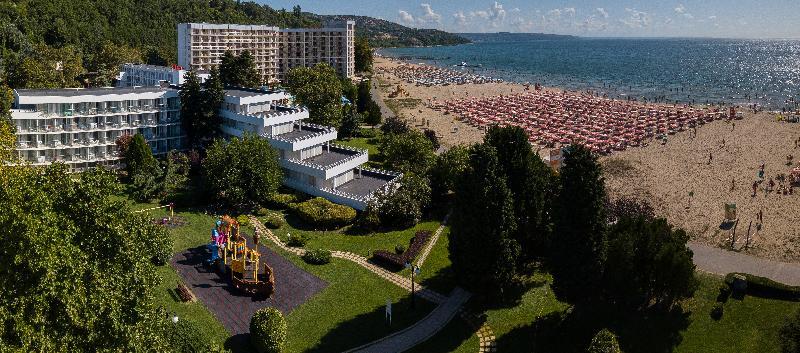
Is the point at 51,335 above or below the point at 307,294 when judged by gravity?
above

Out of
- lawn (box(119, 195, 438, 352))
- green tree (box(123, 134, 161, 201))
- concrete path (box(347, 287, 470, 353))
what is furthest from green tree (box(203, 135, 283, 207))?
concrete path (box(347, 287, 470, 353))

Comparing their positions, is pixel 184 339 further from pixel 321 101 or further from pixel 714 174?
pixel 714 174

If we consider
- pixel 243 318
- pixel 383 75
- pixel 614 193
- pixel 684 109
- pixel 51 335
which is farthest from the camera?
pixel 383 75

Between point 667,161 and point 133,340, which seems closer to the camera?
point 133,340

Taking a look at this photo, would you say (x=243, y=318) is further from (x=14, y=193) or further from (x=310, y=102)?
(x=310, y=102)

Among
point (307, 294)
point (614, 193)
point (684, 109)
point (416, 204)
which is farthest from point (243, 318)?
point (684, 109)

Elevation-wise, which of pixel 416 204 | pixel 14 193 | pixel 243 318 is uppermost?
pixel 14 193

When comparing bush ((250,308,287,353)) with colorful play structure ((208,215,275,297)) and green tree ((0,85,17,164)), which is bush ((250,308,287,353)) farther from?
green tree ((0,85,17,164))

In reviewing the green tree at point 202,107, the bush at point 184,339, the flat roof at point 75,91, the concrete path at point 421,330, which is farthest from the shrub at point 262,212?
the bush at point 184,339
